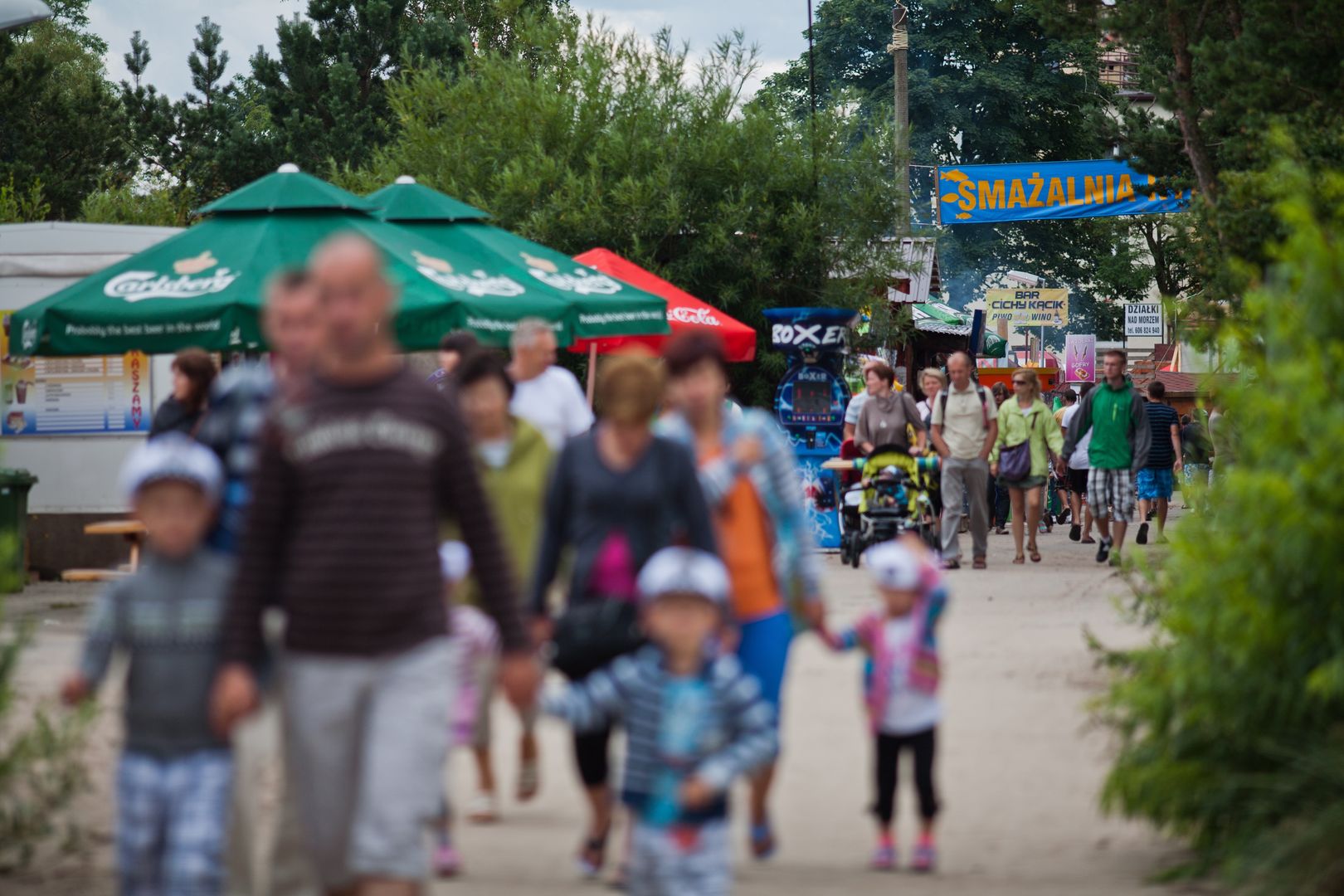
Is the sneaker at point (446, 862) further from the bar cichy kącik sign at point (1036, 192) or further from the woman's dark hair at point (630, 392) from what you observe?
the bar cichy kącik sign at point (1036, 192)

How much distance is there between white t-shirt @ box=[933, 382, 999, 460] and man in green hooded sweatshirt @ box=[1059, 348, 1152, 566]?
110cm

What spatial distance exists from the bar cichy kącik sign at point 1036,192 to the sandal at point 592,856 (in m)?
22.8

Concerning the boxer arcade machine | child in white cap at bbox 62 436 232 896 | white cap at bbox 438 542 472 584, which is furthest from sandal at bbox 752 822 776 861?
the boxer arcade machine

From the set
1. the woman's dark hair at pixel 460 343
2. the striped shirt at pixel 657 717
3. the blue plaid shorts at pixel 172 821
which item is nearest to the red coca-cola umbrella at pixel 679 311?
the woman's dark hair at pixel 460 343

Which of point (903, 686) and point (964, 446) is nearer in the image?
point (903, 686)

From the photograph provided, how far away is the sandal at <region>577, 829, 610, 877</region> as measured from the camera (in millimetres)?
5855

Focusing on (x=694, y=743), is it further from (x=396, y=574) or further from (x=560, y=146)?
(x=560, y=146)

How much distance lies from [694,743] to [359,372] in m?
1.31

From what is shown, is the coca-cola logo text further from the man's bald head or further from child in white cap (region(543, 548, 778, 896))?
the man's bald head

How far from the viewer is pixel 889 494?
16.0m

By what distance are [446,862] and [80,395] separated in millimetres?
9720

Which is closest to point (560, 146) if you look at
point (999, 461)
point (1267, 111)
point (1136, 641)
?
point (999, 461)

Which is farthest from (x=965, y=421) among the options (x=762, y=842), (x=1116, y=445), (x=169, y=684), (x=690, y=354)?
(x=169, y=684)

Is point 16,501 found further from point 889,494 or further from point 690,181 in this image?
point 690,181
